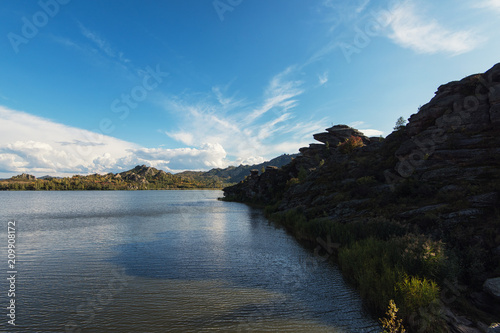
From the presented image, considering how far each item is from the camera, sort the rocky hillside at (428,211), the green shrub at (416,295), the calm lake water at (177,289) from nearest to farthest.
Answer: the green shrub at (416,295)
the rocky hillside at (428,211)
the calm lake water at (177,289)

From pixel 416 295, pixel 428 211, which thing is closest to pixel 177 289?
pixel 416 295

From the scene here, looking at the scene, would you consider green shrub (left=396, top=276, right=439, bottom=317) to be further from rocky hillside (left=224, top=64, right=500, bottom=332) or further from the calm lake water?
the calm lake water

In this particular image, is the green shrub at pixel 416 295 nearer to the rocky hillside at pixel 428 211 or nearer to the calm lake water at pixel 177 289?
the rocky hillside at pixel 428 211

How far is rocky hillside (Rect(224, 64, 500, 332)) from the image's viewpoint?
38.8ft

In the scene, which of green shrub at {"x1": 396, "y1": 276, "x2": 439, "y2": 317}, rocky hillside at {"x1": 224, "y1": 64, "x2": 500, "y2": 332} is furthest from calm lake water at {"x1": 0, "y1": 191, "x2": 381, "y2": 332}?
rocky hillside at {"x1": 224, "y1": 64, "x2": 500, "y2": 332}

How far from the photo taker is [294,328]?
12.3 metres

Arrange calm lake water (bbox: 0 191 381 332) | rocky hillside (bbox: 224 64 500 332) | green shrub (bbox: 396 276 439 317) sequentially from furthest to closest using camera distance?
calm lake water (bbox: 0 191 381 332)
rocky hillside (bbox: 224 64 500 332)
green shrub (bbox: 396 276 439 317)

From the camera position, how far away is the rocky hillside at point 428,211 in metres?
11.8

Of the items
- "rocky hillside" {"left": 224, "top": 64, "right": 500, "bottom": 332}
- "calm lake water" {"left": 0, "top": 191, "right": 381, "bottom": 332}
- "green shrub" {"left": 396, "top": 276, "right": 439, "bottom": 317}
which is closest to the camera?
"green shrub" {"left": 396, "top": 276, "right": 439, "bottom": 317}

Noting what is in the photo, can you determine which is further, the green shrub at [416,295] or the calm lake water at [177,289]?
the calm lake water at [177,289]

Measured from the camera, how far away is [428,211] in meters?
21.9

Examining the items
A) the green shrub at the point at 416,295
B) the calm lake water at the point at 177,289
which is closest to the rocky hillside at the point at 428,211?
the green shrub at the point at 416,295

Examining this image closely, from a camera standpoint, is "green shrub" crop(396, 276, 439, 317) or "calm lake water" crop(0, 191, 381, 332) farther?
"calm lake water" crop(0, 191, 381, 332)

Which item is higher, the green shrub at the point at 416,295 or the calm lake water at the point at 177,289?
the green shrub at the point at 416,295
